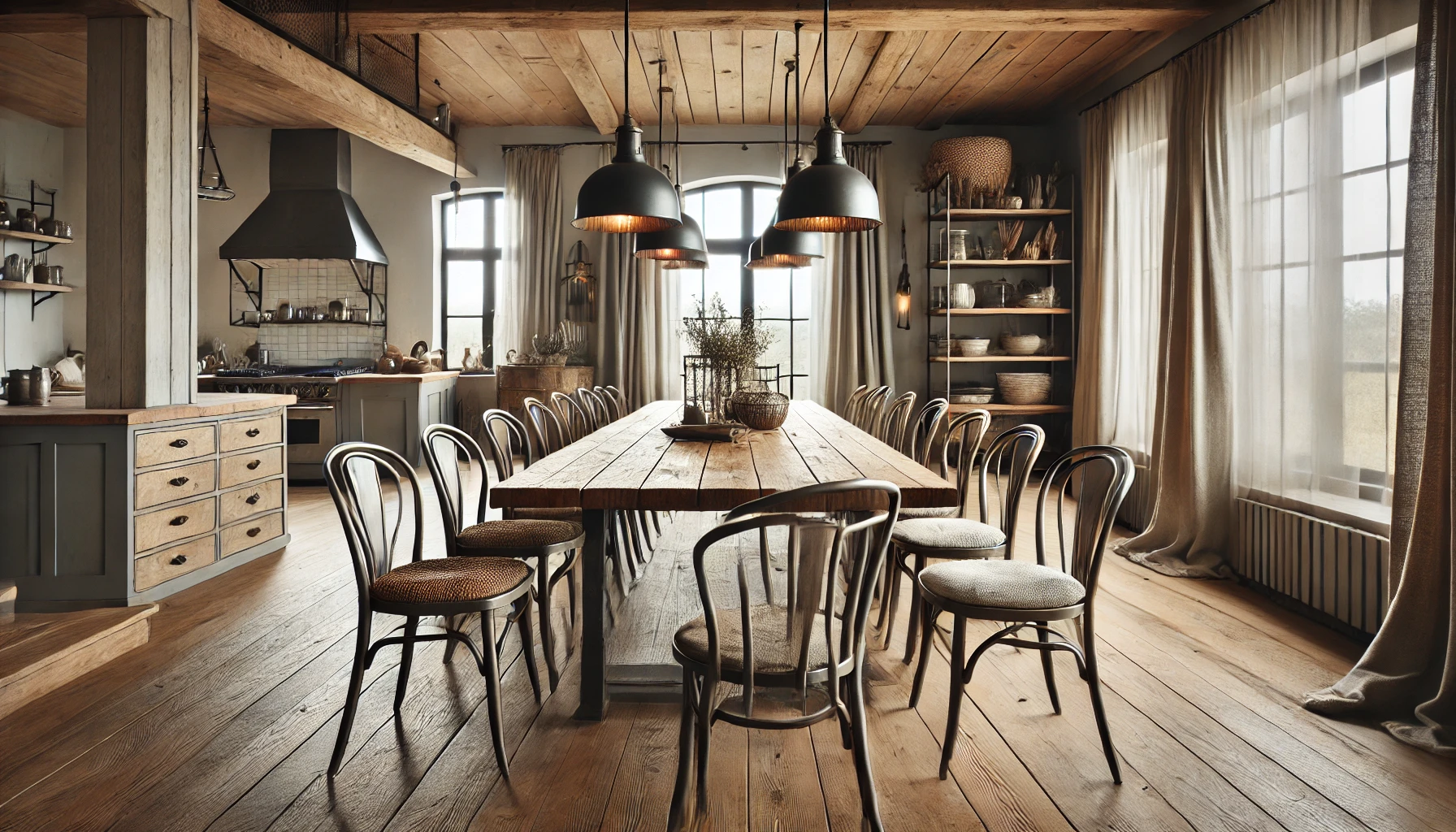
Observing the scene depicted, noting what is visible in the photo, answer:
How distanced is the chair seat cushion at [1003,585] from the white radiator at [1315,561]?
1.52 meters

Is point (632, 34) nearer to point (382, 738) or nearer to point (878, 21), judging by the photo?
point (878, 21)

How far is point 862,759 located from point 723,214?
259 inches

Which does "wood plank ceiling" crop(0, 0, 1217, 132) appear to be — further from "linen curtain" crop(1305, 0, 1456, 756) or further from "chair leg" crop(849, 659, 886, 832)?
"chair leg" crop(849, 659, 886, 832)

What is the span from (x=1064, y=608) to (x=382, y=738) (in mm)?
1767

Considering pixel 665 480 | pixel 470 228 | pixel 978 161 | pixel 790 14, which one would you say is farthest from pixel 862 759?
pixel 470 228

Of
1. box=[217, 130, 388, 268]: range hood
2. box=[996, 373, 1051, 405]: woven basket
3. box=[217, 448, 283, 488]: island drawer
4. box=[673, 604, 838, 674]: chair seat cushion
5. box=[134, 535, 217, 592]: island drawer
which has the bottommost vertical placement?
box=[134, 535, 217, 592]: island drawer

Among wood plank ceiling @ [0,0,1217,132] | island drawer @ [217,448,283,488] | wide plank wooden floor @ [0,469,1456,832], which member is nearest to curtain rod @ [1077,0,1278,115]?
wood plank ceiling @ [0,0,1217,132]

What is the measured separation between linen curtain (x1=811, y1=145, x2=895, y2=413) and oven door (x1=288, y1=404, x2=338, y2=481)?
404cm

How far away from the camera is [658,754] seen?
2.13 meters

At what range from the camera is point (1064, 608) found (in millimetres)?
2016

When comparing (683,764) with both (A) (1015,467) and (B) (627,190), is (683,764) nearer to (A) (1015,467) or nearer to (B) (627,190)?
(A) (1015,467)

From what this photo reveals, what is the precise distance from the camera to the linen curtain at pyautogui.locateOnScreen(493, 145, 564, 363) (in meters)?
7.41

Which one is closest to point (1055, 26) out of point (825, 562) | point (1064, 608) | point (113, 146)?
point (1064, 608)

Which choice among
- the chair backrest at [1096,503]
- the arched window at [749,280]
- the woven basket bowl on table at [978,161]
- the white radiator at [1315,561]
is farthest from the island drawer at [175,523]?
the woven basket bowl on table at [978,161]
